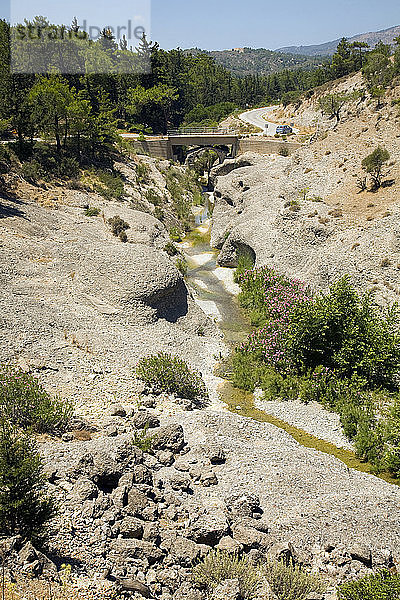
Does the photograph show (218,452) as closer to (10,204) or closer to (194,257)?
(10,204)

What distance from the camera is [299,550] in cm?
1257

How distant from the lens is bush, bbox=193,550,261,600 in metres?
10.8

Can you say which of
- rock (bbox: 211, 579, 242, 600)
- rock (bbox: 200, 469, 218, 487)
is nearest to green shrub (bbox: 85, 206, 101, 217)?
rock (bbox: 200, 469, 218, 487)

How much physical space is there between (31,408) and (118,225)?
81.6 feet

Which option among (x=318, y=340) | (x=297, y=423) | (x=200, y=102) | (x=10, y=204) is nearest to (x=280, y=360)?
(x=318, y=340)

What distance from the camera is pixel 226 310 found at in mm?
36688

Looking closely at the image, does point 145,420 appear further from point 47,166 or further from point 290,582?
point 47,166

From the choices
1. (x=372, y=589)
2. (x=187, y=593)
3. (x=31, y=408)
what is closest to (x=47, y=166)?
(x=31, y=408)

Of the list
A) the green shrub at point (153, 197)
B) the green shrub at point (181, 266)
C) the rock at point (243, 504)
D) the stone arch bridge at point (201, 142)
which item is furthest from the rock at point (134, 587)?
the stone arch bridge at point (201, 142)

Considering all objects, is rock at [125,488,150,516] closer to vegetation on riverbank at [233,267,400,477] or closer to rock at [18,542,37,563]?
rock at [18,542,37,563]

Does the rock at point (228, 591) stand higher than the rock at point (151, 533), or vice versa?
the rock at point (151, 533)

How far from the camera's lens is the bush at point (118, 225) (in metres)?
39.5

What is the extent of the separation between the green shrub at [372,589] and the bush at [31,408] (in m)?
11.0

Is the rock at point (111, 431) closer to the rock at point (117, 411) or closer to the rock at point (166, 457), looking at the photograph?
the rock at point (117, 411)
